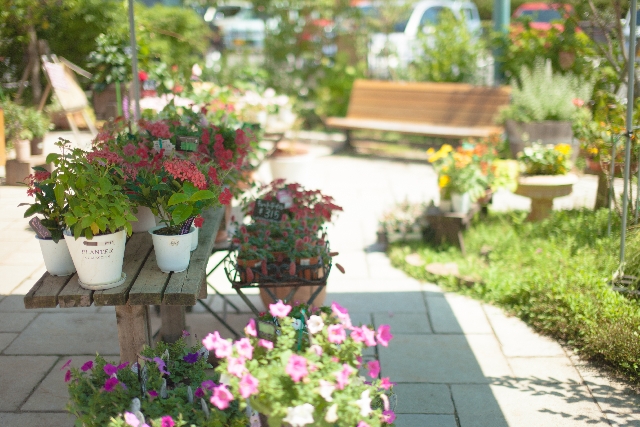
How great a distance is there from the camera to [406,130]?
8.02 m

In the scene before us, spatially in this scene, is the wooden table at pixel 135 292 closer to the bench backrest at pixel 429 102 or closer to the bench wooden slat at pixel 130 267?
the bench wooden slat at pixel 130 267

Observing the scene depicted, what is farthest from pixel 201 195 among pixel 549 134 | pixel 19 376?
pixel 549 134

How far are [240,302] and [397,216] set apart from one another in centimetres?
184

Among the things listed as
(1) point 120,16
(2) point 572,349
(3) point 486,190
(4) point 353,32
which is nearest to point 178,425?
(2) point 572,349

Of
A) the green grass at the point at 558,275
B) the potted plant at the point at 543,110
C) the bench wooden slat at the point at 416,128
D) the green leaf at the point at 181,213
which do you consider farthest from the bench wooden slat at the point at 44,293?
the bench wooden slat at the point at 416,128

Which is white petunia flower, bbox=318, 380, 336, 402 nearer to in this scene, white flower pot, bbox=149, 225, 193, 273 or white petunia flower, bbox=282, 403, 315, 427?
white petunia flower, bbox=282, 403, 315, 427

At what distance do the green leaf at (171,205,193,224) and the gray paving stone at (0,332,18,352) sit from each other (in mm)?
1643

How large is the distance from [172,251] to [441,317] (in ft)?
6.54

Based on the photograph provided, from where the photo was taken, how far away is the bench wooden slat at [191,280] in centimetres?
235

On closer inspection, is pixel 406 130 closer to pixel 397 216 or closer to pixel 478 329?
pixel 397 216

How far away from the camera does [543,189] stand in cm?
500

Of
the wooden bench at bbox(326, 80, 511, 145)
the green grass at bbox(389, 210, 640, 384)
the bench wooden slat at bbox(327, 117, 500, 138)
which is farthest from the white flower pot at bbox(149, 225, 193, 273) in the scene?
the wooden bench at bbox(326, 80, 511, 145)

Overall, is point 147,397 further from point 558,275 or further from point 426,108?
point 426,108

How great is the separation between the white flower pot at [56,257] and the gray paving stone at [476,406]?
170 centimetres
